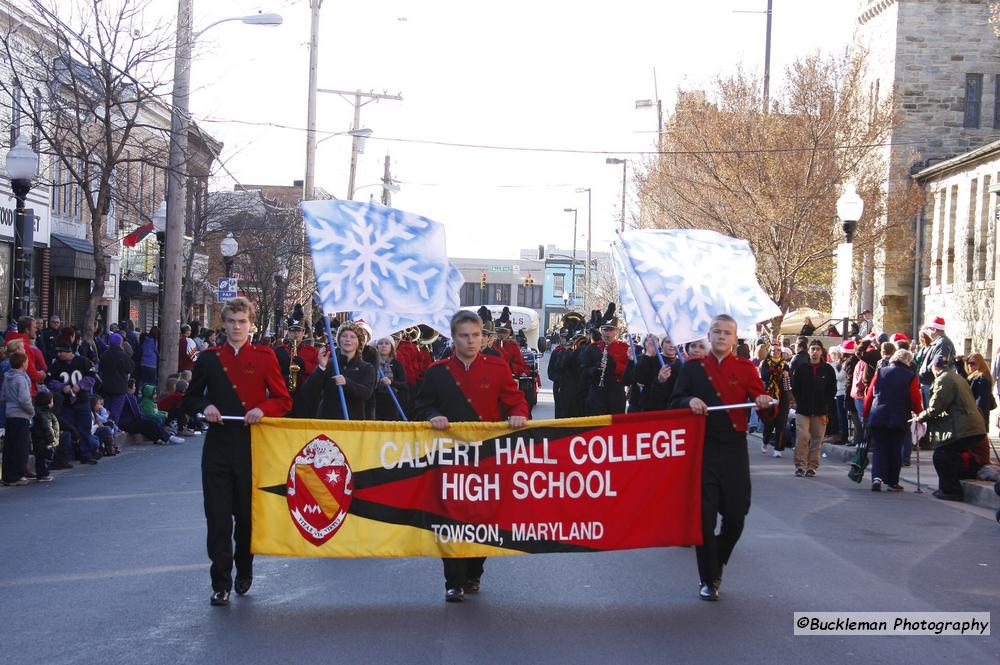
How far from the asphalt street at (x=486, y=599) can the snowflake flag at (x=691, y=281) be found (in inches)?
76.2

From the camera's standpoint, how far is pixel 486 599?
808 cm

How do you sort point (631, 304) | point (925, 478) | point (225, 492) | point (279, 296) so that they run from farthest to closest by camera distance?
point (279, 296) → point (925, 478) → point (631, 304) → point (225, 492)

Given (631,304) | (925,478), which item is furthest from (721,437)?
(925,478)

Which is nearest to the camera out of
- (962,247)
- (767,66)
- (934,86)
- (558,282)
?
(962,247)

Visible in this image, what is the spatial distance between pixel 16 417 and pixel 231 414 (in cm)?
745

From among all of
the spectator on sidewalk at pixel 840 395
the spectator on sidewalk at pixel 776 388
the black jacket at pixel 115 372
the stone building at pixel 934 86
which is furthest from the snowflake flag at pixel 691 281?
the stone building at pixel 934 86

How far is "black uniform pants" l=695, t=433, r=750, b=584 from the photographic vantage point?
8000mm

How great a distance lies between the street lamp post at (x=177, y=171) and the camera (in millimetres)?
21797

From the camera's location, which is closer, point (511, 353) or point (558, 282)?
point (511, 353)

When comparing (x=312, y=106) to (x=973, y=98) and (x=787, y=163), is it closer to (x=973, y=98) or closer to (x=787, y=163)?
(x=787, y=163)

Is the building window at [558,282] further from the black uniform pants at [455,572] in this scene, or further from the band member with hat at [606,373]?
the black uniform pants at [455,572]

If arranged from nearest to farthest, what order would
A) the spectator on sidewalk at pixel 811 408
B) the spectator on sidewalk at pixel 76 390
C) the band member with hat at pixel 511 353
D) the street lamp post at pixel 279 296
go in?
the spectator on sidewalk at pixel 76 390
the spectator on sidewalk at pixel 811 408
the band member with hat at pixel 511 353
the street lamp post at pixel 279 296

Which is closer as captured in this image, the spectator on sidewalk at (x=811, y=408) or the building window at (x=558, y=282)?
the spectator on sidewalk at (x=811, y=408)

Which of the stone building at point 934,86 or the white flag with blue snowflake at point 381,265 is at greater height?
the stone building at point 934,86
